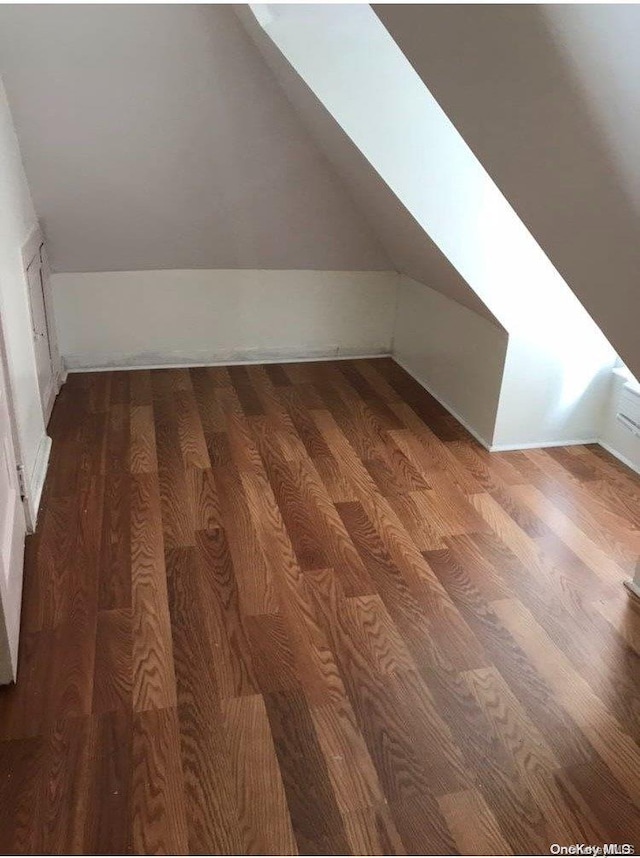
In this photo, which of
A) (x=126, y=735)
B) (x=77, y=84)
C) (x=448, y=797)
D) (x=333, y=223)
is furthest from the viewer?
(x=333, y=223)

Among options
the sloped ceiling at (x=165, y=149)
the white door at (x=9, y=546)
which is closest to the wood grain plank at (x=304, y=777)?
the white door at (x=9, y=546)

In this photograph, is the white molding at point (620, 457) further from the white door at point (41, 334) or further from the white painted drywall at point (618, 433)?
the white door at point (41, 334)


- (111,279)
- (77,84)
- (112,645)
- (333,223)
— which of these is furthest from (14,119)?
(112,645)

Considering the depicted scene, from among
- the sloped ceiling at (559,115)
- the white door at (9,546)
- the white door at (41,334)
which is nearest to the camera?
the sloped ceiling at (559,115)

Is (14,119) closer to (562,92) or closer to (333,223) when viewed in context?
(333,223)

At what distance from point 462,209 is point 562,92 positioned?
1462mm

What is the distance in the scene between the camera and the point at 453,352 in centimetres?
348

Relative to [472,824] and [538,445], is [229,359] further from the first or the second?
[472,824]

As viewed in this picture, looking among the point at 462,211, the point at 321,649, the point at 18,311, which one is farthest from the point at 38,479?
the point at 462,211

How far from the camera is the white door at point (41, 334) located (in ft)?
9.79

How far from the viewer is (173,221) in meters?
3.40

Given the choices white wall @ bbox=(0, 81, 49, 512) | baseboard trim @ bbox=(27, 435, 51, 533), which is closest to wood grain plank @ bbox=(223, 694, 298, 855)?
baseboard trim @ bbox=(27, 435, 51, 533)

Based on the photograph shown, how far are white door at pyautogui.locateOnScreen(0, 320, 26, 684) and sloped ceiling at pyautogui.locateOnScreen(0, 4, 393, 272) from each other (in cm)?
110

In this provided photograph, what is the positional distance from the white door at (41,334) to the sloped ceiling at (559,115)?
6.47ft
